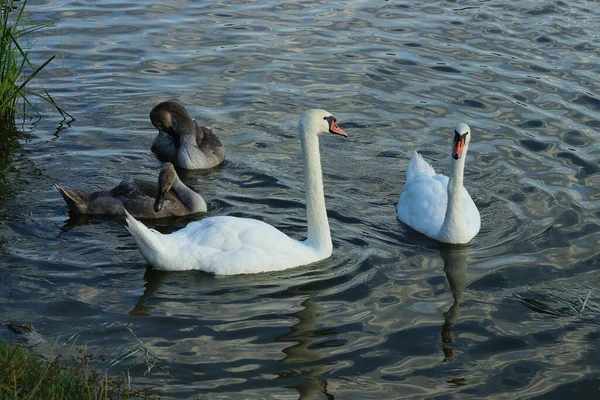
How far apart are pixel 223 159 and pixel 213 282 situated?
3689 mm

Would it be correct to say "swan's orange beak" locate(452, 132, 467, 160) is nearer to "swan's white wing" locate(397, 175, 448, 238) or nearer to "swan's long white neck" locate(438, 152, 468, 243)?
"swan's long white neck" locate(438, 152, 468, 243)

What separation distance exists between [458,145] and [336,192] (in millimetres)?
1723

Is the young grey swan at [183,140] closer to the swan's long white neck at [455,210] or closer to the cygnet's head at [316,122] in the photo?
the cygnet's head at [316,122]

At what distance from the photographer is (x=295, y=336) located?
8.33m

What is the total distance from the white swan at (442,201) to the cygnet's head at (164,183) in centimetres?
246

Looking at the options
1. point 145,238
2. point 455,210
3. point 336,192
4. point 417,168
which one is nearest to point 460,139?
point 455,210

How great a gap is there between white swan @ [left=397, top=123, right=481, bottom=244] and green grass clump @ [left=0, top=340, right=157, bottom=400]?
4.50 meters

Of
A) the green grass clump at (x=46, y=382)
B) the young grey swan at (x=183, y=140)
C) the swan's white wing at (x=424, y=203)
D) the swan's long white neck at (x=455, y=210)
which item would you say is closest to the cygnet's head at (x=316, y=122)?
the swan's long white neck at (x=455, y=210)

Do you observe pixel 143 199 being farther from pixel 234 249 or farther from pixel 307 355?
pixel 307 355

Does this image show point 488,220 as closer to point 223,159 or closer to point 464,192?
point 464,192

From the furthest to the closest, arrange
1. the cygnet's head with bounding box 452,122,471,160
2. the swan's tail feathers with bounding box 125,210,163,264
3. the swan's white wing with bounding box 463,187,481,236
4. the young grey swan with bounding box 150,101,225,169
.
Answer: the young grey swan with bounding box 150,101,225,169
the swan's white wing with bounding box 463,187,481,236
the cygnet's head with bounding box 452,122,471,160
the swan's tail feathers with bounding box 125,210,163,264

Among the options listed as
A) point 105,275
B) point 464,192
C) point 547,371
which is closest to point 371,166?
point 464,192

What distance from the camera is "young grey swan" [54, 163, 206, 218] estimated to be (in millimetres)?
10883

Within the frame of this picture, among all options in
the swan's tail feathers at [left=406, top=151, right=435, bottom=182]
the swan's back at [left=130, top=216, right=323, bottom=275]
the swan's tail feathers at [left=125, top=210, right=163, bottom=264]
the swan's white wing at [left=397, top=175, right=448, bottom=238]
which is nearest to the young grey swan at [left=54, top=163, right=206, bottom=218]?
the swan's back at [left=130, top=216, right=323, bottom=275]
